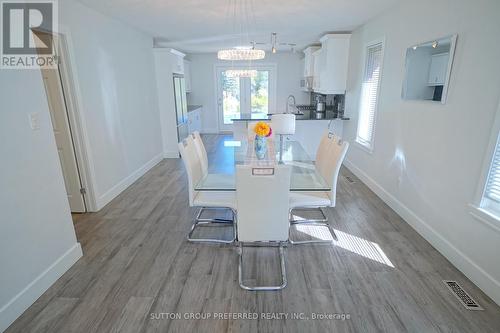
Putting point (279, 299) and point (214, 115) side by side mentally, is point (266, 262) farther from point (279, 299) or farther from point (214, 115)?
point (214, 115)

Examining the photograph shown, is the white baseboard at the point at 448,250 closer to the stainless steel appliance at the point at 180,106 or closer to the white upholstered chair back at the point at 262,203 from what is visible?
the white upholstered chair back at the point at 262,203

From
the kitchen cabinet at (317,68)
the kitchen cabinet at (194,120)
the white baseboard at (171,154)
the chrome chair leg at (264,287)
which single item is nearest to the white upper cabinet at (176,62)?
the kitchen cabinet at (194,120)

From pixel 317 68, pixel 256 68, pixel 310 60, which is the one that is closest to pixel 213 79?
pixel 256 68

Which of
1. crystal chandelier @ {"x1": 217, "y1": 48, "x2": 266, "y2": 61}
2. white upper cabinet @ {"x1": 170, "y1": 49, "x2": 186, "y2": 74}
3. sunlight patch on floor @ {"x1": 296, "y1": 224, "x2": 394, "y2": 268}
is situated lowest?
sunlight patch on floor @ {"x1": 296, "y1": 224, "x2": 394, "y2": 268}

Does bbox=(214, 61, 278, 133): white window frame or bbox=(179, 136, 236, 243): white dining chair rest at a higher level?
bbox=(214, 61, 278, 133): white window frame

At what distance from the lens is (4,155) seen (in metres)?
1.72

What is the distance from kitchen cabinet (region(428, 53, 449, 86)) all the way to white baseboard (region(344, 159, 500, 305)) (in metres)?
1.35

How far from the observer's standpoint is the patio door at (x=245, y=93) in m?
7.91

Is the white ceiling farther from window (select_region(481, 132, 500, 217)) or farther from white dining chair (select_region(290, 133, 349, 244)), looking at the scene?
window (select_region(481, 132, 500, 217))

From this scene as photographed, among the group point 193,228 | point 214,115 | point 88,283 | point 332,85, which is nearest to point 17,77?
point 88,283

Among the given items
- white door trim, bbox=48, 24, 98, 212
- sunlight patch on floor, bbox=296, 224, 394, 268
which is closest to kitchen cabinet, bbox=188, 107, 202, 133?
white door trim, bbox=48, 24, 98, 212

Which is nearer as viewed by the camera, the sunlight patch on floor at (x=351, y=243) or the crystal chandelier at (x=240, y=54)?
the sunlight patch on floor at (x=351, y=243)

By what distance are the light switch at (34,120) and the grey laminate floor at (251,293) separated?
1.20 m

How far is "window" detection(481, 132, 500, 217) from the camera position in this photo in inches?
74.0
